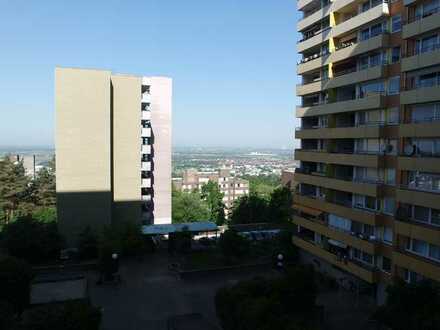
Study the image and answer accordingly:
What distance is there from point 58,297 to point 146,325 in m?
6.71

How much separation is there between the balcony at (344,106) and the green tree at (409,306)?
410 inches

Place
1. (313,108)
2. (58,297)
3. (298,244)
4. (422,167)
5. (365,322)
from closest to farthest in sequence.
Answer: (422,167), (365,322), (58,297), (313,108), (298,244)

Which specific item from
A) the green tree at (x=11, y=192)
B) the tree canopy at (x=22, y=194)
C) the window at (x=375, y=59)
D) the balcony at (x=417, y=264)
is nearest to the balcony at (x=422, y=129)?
the window at (x=375, y=59)

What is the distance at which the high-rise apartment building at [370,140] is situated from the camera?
66.8 feet

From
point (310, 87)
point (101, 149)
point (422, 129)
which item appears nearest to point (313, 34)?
point (310, 87)

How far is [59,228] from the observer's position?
36.8m

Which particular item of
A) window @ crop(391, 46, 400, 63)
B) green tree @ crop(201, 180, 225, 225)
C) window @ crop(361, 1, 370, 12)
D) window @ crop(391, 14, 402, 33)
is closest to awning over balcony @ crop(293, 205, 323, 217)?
window @ crop(391, 46, 400, 63)

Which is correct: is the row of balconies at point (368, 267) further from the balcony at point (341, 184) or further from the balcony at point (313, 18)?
the balcony at point (313, 18)

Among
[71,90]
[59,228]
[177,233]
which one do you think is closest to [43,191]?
[59,228]

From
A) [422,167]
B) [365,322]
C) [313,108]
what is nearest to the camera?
[422,167]

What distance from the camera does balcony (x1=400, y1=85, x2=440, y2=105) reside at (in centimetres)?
1953

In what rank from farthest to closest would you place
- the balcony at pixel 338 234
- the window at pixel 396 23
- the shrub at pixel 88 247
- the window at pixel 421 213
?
the shrub at pixel 88 247 < the balcony at pixel 338 234 < the window at pixel 396 23 < the window at pixel 421 213

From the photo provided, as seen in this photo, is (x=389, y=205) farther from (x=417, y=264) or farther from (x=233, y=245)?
(x=233, y=245)

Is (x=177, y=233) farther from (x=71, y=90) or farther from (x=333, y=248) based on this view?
(x=71, y=90)
